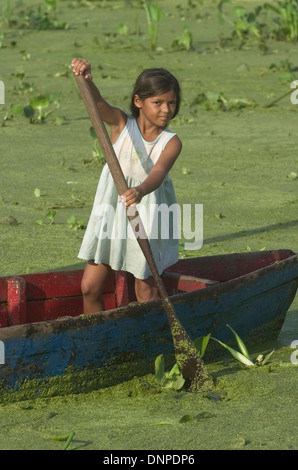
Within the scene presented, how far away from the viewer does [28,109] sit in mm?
8094

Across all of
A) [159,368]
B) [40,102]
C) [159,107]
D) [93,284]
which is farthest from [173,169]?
[159,368]

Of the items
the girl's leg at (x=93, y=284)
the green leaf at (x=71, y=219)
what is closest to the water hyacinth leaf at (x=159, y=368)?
the girl's leg at (x=93, y=284)

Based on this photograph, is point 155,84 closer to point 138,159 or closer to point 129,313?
point 138,159

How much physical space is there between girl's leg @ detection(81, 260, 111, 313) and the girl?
2cm

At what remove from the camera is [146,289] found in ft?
13.2

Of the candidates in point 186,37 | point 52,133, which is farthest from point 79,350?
point 186,37

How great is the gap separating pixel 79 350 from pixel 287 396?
2.33ft

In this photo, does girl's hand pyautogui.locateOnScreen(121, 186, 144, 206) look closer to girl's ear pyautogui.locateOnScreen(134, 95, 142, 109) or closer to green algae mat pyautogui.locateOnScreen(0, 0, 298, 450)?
girl's ear pyautogui.locateOnScreen(134, 95, 142, 109)

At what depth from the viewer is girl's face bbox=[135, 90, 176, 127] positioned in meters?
3.85

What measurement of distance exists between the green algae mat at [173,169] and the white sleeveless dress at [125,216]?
0.45m

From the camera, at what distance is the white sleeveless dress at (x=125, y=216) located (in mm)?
3918

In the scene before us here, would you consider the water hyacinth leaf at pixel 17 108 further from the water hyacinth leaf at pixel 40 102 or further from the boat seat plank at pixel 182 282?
the boat seat plank at pixel 182 282
